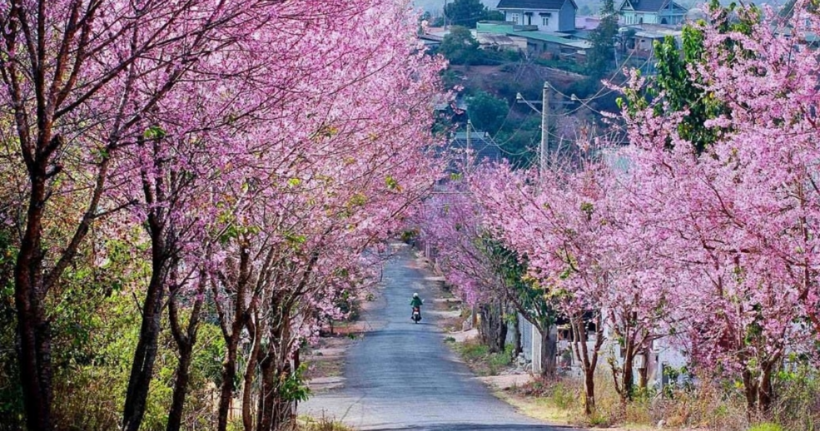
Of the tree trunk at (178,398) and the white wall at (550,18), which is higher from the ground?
the white wall at (550,18)

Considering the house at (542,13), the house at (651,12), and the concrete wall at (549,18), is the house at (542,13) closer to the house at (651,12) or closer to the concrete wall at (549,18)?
the concrete wall at (549,18)

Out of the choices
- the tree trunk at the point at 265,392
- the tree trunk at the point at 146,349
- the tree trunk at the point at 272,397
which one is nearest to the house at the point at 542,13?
the tree trunk at the point at 272,397

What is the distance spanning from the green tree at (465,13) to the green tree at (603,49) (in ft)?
52.2

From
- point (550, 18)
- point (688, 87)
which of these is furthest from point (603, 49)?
point (688, 87)

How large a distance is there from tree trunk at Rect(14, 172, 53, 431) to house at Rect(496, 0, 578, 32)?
87.2 m

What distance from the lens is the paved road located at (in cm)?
2120

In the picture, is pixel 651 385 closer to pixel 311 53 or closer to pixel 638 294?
pixel 638 294

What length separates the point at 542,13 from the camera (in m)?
93.2

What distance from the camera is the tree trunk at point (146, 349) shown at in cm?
854

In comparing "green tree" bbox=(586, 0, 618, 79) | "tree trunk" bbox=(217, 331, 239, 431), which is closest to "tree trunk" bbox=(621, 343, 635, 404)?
"tree trunk" bbox=(217, 331, 239, 431)

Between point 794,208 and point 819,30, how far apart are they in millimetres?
1787

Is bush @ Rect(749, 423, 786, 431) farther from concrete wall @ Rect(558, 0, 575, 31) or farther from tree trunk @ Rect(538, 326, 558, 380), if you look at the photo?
concrete wall @ Rect(558, 0, 575, 31)

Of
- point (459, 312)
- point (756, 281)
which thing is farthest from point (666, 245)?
point (459, 312)

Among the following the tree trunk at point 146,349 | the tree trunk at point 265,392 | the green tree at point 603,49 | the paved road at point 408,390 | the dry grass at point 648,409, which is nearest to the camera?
the tree trunk at point 146,349
